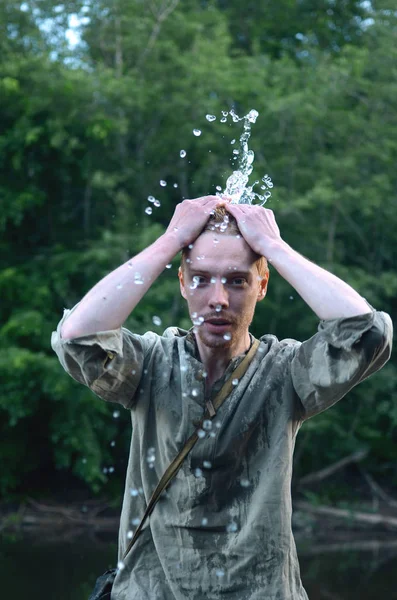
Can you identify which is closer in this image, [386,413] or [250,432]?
[250,432]

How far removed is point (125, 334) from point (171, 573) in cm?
69

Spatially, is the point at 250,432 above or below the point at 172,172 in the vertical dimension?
below

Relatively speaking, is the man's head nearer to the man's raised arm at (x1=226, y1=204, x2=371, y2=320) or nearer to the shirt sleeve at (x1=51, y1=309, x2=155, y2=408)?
the man's raised arm at (x1=226, y1=204, x2=371, y2=320)

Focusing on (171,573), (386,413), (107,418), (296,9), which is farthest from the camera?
(296,9)

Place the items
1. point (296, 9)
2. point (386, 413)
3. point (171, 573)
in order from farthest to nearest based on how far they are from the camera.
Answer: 1. point (296, 9)
2. point (386, 413)
3. point (171, 573)

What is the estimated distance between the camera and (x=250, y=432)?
9.48ft

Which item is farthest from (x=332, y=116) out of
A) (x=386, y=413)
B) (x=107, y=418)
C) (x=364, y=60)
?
(x=107, y=418)

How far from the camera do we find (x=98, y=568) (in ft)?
34.6

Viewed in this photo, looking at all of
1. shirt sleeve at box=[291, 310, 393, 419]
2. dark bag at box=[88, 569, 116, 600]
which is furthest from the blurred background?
shirt sleeve at box=[291, 310, 393, 419]

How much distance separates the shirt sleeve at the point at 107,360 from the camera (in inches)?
109

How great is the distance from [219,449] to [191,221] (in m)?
0.67

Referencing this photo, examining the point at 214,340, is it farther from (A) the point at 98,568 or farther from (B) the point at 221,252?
(A) the point at 98,568

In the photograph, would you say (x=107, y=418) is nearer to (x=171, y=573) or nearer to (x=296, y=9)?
(x=296, y=9)

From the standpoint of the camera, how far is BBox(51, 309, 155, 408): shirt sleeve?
109 inches
